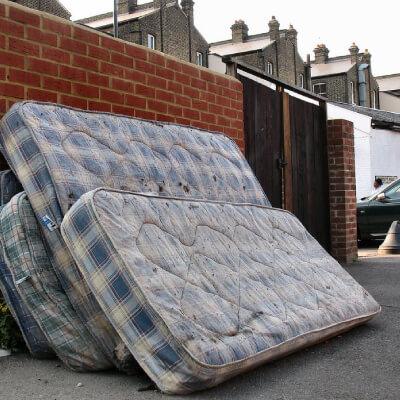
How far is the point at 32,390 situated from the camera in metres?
2.78

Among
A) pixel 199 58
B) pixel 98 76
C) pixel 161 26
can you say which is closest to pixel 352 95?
pixel 199 58

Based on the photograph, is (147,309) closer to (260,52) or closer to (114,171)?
(114,171)

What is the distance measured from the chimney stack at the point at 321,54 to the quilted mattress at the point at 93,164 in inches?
1686

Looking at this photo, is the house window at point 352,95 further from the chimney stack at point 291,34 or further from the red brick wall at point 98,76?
the red brick wall at point 98,76

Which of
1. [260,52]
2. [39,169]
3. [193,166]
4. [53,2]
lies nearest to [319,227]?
[193,166]

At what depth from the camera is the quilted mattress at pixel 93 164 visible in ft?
10.4

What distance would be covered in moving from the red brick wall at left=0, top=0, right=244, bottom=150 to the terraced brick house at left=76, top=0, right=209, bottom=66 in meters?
27.0

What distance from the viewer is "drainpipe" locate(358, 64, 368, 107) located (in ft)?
143

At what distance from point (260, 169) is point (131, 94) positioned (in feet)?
7.80

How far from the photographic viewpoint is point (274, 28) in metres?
43.2

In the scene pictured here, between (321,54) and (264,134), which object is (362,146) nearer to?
(264,134)

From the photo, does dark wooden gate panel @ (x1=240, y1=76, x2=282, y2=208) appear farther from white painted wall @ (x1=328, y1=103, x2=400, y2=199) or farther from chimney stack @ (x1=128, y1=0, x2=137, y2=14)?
chimney stack @ (x1=128, y1=0, x2=137, y2=14)

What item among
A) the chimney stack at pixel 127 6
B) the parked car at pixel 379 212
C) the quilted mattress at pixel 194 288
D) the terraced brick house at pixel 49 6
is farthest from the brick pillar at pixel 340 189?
the chimney stack at pixel 127 6

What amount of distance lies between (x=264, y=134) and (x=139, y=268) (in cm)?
447
